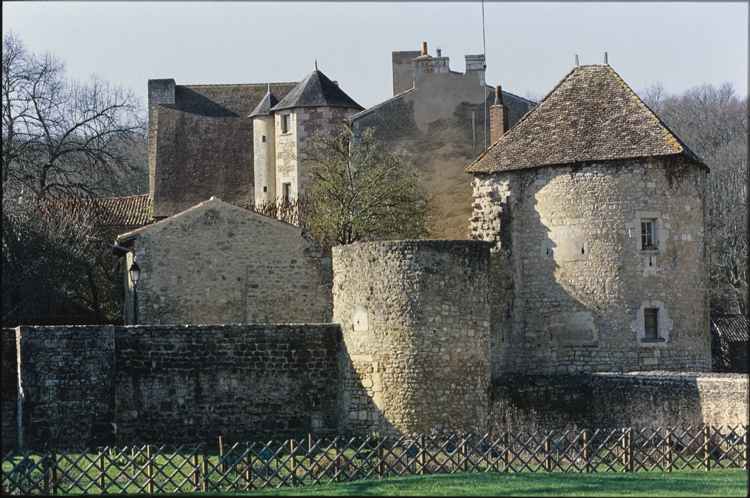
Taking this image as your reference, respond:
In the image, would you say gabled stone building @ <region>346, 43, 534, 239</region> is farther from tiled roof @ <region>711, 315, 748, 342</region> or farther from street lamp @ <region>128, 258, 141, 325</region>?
tiled roof @ <region>711, 315, 748, 342</region>

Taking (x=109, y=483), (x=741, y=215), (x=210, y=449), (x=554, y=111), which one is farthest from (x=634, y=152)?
(x=741, y=215)

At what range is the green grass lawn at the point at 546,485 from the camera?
55.6ft

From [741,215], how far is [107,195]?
23920 millimetres

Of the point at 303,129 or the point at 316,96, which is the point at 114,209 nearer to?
the point at 303,129

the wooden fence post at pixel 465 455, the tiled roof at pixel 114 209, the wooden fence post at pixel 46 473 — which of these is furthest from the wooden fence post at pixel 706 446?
the tiled roof at pixel 114 209

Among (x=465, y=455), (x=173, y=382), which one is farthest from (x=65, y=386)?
(x=465, y=455)

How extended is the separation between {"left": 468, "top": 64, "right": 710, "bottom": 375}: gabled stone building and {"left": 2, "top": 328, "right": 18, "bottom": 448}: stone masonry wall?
10163 mm

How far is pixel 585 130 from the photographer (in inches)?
1073

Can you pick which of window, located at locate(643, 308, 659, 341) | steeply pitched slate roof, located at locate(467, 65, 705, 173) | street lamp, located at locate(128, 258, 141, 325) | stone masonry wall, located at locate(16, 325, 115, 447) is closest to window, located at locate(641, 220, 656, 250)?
window, located at locate(643, 308, 659, 341)

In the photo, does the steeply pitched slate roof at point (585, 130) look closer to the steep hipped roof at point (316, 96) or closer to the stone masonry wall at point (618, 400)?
the stone masonry wall at point (618, 400)

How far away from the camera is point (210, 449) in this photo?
23125mm

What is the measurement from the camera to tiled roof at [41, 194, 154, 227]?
3681 cm

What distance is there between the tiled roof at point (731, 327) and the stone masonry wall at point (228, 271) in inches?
701

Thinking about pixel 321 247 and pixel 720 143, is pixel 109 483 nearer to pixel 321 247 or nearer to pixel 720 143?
pixel 321 247
